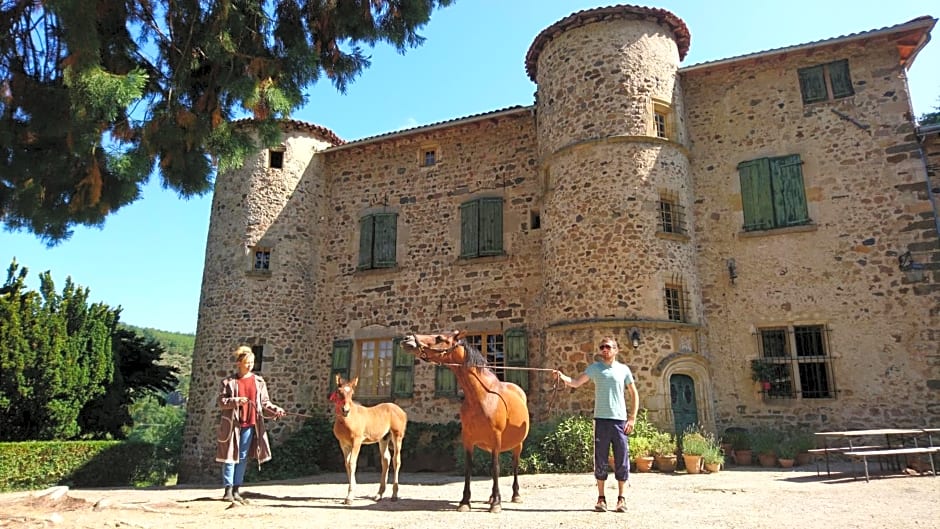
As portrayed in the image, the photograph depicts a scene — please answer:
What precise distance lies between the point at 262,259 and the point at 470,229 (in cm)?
548

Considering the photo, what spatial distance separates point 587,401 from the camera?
35.5 feet

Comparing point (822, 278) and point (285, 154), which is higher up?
point (285, 154)

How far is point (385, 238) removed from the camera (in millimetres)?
15156

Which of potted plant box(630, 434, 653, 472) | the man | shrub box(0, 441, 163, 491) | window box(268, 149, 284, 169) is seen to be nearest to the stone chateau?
window box(268, 149, 284, 169)

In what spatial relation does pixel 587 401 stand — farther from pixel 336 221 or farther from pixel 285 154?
pixel 285 154

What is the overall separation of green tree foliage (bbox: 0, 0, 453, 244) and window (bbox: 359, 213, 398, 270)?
8.05 metres

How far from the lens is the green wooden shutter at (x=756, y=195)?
39.8ft

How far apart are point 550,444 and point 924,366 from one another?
6919mm

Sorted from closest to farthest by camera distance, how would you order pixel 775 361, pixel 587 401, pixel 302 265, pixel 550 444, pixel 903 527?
pixel 903 527 < pixel 550 444 < pixel 587 401 < pixel 775 361 < pixel 302 265

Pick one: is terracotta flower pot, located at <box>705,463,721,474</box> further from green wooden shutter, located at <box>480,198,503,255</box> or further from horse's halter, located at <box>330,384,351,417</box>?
green wooden shutter, located at <box>480,198,503,255</box>

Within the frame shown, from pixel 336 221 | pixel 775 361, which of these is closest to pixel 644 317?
pixel 775 361

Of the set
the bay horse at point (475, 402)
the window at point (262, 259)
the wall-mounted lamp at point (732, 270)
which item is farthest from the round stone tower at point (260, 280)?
the wall-mounted lamp at point (732, 270)

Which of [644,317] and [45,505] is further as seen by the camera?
[644,317]

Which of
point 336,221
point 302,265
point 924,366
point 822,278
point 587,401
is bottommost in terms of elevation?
point 587,401
